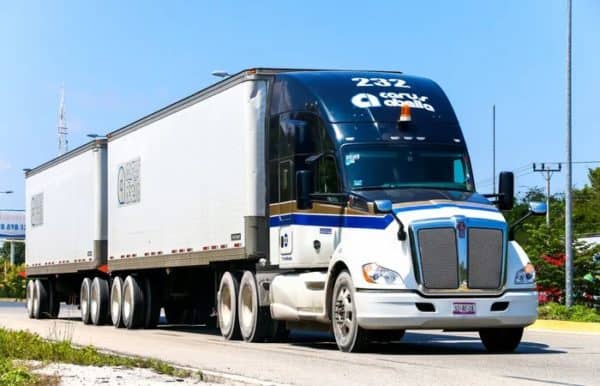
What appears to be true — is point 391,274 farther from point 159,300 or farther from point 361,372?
point 159,300

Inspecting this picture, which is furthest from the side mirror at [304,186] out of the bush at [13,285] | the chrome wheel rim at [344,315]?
the bush at [13,285]

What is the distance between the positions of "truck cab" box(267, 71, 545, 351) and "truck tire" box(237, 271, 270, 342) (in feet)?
1.96

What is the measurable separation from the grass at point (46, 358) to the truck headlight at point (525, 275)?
5.39m

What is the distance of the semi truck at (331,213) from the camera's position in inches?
672

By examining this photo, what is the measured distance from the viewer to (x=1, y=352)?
649 inches

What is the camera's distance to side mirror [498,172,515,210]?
731 inches

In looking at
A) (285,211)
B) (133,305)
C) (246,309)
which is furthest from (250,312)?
(133,305)

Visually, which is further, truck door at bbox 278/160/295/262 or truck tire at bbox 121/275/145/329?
truck tire at bbox 121/275/145/329

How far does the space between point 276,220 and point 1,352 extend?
5.52 m

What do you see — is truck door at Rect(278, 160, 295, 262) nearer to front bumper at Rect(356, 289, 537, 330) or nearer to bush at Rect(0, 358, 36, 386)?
front bumper at Rect(356, 289, 537, 330)

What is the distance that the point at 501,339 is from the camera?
18.3 m

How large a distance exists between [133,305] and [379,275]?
1231cm

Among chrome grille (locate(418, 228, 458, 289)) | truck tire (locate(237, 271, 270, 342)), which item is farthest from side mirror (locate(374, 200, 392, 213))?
truck tire (locate(237, 271, 270, 342))

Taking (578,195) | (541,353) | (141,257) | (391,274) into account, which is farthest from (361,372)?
(578,195)
